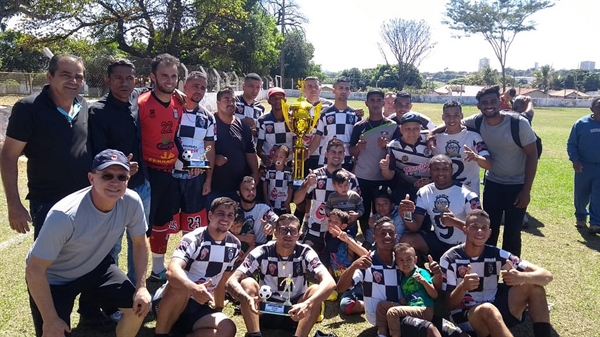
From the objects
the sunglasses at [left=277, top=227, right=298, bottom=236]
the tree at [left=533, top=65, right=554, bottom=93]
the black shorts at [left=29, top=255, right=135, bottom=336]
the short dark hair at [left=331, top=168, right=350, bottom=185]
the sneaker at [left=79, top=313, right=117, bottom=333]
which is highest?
the tree at [left=533, top=65, right=554, bottom=93]

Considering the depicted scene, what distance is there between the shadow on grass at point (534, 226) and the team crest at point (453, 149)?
8.92 feet

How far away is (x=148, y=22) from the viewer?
3114 centimetres

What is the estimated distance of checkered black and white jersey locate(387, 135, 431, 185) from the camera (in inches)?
224

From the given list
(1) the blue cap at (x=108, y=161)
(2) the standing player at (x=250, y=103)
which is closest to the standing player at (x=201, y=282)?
(1) the blue cap at (x=108, y=161)

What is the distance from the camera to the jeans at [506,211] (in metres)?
5.13

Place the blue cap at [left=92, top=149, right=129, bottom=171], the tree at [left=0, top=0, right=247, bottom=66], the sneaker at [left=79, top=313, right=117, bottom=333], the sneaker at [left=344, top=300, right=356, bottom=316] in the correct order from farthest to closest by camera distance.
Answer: the tree at [left=0, top=0, right=247, bottom=66] → the sneaker at [left=344, top=300, right=356, bottom=316] → the sneaker at [left=79, top=313, right=117, bottom=333] → the blue cap at [left=92, top=149, right=129, bottom=171]

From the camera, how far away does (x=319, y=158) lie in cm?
666

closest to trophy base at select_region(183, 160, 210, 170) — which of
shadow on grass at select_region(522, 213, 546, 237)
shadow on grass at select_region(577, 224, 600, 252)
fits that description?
shadow on grass at select_region(522, 213, 546, 237)

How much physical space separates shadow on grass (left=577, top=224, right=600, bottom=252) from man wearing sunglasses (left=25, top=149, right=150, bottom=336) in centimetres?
610

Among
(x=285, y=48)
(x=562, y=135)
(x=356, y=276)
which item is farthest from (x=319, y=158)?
(x=285, y=48)

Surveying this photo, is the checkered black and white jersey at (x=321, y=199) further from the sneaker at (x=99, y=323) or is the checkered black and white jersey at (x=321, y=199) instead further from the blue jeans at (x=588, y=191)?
the blue jeans at (x=588, y=191)

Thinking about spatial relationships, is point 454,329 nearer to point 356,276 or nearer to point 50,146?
point 356,276

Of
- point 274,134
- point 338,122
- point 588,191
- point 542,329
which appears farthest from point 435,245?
point 588,191

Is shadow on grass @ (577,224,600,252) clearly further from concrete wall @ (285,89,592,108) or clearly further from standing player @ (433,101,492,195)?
concrete wall @ (285,89,592,108)
